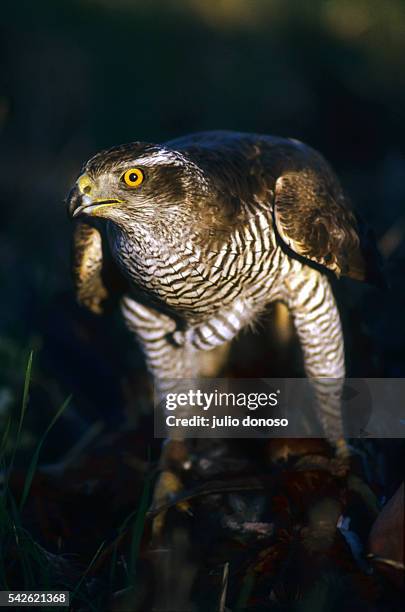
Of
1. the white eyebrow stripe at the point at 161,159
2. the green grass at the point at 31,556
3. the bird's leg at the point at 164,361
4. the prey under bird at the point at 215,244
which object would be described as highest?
the white eyebrow stripe at the point at 161,159

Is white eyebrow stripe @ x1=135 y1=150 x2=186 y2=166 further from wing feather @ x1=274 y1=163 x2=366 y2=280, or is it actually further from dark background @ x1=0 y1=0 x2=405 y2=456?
dark background @ x1=0 y1=0 x2=405 y2=456

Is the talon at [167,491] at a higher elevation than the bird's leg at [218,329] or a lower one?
lower

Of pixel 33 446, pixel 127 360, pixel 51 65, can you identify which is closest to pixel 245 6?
pixel 51 65

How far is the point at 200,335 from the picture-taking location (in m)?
4.32

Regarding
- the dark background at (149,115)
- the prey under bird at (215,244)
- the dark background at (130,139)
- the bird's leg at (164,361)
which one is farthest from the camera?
the dark background at (149,115)

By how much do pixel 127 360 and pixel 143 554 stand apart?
7.32 ft

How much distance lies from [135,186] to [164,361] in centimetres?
148

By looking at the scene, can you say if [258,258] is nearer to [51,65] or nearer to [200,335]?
[200,335]

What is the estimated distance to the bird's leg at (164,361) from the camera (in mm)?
4387

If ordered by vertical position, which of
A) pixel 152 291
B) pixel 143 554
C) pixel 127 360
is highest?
pixel 152 291

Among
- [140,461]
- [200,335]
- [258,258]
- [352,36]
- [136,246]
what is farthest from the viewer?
[352,36]

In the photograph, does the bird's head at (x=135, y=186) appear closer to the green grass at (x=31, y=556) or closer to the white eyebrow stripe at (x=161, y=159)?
the white eyebrow stripe at (x=161, y=159)

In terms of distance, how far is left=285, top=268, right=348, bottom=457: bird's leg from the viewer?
13.7 ft

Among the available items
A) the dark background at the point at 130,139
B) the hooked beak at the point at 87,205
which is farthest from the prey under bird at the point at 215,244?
the dark background at the point at 130,139
